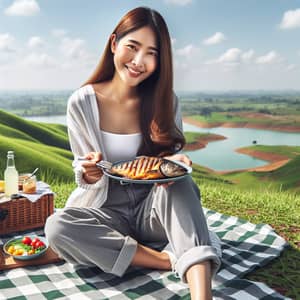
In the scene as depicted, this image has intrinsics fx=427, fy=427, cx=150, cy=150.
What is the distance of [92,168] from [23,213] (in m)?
0.74

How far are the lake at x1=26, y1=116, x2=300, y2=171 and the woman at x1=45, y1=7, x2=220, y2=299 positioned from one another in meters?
2.19

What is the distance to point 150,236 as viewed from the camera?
169 centimetres

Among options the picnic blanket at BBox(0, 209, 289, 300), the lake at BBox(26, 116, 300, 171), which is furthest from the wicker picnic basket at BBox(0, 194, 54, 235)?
the lake at BBox(26, 116, 300, 171)

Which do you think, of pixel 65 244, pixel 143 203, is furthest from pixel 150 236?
pixel 65 244

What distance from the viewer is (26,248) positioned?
174 centimetres

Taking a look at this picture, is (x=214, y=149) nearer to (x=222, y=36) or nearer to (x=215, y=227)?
(x=222, y=36)

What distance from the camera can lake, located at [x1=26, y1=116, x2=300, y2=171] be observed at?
3920mm

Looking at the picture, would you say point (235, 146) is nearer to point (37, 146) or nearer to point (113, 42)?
point (37, 146)

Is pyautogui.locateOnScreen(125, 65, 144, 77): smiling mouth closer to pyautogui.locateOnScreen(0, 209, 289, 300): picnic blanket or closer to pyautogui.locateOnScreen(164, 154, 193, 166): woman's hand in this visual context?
pyautogui.locateOnScreen(164, 154, 193, 166): woman's hand

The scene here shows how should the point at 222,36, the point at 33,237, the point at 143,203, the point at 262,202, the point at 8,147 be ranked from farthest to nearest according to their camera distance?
the point at 222,36
the point at 8,147
the point at 262,202
the point at 33,237
the point at 143,203

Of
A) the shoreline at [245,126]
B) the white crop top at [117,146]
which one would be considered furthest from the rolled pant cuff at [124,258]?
the shoreline at [245,126]

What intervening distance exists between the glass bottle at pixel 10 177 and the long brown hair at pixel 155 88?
1.85 ft

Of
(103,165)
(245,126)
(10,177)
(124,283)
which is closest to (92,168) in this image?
(103,165)

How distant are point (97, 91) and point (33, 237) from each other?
0.68m
